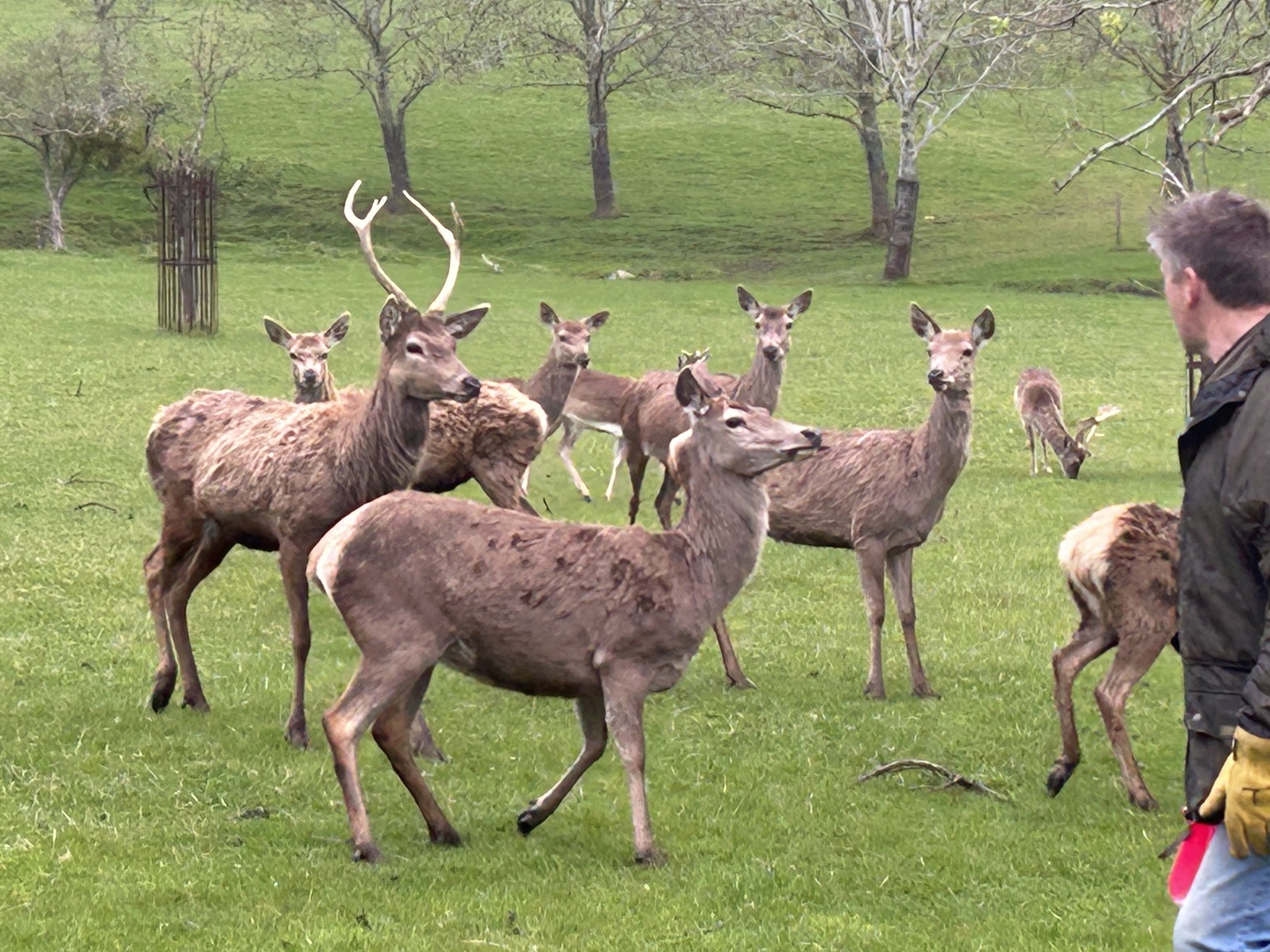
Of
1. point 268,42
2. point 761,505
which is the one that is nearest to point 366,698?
point 761,505

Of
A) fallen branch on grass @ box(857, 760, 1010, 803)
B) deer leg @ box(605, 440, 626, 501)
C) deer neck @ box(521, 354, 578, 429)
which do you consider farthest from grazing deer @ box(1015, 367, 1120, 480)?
fallen branch on grass @ box(857, 760, 1010, 803)

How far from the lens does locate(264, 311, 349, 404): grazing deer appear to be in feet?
Answer: 44.2

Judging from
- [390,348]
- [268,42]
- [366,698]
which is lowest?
[366,698]

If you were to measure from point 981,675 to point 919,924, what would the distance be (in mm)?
3664

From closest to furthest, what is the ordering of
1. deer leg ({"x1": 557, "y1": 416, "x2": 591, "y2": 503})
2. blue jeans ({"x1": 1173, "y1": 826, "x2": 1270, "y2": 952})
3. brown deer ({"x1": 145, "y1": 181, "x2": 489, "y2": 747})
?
1. blue jeans ({"x1": 1173, "y1": 826, "x2": 1270, "y2": 952})
2. brown deer ({"x1": 145, "y1": 181, "x2": 489, "y2": 747})
3. deer leg ({"x1": 557, "y1": 416, "x2": 591, "y2": 503})

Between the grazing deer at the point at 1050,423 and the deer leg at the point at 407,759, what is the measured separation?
10951 millimetres

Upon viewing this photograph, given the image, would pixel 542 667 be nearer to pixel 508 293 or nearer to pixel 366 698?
pixel 366 698

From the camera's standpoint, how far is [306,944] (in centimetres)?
514

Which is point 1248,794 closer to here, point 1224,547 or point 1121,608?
point 1224,547

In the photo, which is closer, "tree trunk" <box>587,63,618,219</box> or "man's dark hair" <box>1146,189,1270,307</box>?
"man's dark hair" <box>1146,189,1270,307</box>

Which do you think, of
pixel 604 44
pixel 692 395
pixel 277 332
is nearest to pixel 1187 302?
pixel 692 395

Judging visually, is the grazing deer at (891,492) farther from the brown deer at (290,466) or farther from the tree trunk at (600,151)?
the tree trunk at (600,151)

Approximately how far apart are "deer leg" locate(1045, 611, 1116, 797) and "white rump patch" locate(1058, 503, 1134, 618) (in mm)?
100

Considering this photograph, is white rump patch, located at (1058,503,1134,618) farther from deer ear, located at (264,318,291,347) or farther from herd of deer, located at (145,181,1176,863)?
deer ear, located at (264,318,291,347)
